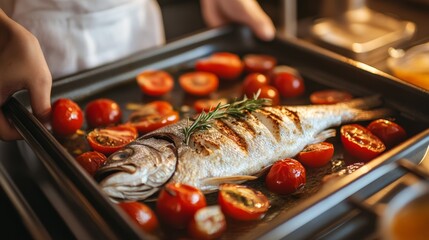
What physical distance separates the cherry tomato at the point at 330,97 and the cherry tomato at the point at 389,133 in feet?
0.82

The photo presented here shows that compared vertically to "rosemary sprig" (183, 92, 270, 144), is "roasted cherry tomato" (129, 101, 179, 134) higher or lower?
lower

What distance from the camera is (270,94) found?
6.82 ft

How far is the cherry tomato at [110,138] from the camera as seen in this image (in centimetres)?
177

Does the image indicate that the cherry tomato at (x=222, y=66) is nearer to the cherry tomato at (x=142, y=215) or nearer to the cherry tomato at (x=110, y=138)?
the cherry tomato at (x=110, y=138)

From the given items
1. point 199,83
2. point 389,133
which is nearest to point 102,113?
point 199,83

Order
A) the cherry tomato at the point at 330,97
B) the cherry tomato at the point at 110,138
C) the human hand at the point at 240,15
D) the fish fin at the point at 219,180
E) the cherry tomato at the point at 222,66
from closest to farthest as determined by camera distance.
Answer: the fish fin at the point at 219,180
the cherry tomato at the point at 110,138
the cherry tomato at the point at 330,97
the cherry tomato at the point at 222,66
the human hand at the point at 240,15

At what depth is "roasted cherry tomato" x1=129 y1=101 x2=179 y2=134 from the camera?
6.24 feet

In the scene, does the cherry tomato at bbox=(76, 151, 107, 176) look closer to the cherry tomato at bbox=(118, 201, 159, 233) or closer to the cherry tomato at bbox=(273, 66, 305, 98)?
the cherry tomato at bbox=(118, 201, 159, 233)

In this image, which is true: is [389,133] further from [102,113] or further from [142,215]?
[102,113]

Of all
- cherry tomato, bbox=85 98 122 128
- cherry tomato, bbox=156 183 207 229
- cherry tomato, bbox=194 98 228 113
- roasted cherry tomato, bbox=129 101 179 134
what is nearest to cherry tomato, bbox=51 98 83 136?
cherry tomato, bbox=85 98 122 128

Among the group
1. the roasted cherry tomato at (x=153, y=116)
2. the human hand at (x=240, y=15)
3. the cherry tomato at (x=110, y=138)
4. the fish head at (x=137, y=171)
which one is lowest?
the roasted cherry tomato at (x=153, y=116)

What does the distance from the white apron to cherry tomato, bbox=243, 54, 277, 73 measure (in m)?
0.56

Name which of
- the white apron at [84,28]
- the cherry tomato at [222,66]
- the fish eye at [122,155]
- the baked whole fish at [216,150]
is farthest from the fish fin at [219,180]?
the white apron at [84,28]

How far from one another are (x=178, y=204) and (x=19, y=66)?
76 cm
